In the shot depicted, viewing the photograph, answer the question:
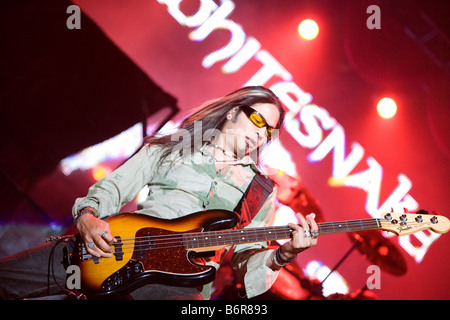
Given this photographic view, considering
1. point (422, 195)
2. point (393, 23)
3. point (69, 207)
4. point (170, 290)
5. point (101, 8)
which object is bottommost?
point (170, 290)

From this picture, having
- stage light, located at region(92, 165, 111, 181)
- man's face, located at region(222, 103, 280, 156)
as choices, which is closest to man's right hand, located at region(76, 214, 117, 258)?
man's face, located at region(222, 103, 280, 156)

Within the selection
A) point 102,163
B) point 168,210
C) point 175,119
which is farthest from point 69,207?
point 168,210

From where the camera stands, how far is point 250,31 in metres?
4.84

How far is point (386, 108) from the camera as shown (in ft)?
16.6

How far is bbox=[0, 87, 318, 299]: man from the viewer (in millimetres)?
2207

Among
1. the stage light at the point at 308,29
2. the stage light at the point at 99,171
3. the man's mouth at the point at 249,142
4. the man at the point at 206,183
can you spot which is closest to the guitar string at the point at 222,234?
the man at the point at 206,183

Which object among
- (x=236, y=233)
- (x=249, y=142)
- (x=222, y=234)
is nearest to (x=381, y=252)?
(x=249, y=142)

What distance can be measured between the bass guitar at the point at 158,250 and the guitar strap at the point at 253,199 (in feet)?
0.99

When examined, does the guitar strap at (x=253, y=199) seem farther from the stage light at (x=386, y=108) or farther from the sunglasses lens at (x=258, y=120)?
the stage light at (x=386, y=108)

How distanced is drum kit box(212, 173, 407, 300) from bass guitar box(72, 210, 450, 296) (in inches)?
76.7

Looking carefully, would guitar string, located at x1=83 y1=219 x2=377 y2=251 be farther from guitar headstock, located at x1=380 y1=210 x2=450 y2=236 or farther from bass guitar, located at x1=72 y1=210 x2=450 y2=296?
guitar headstock, located at x1=380 y1=210 x2=450 y2=236

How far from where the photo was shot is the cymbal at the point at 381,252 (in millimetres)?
4254
